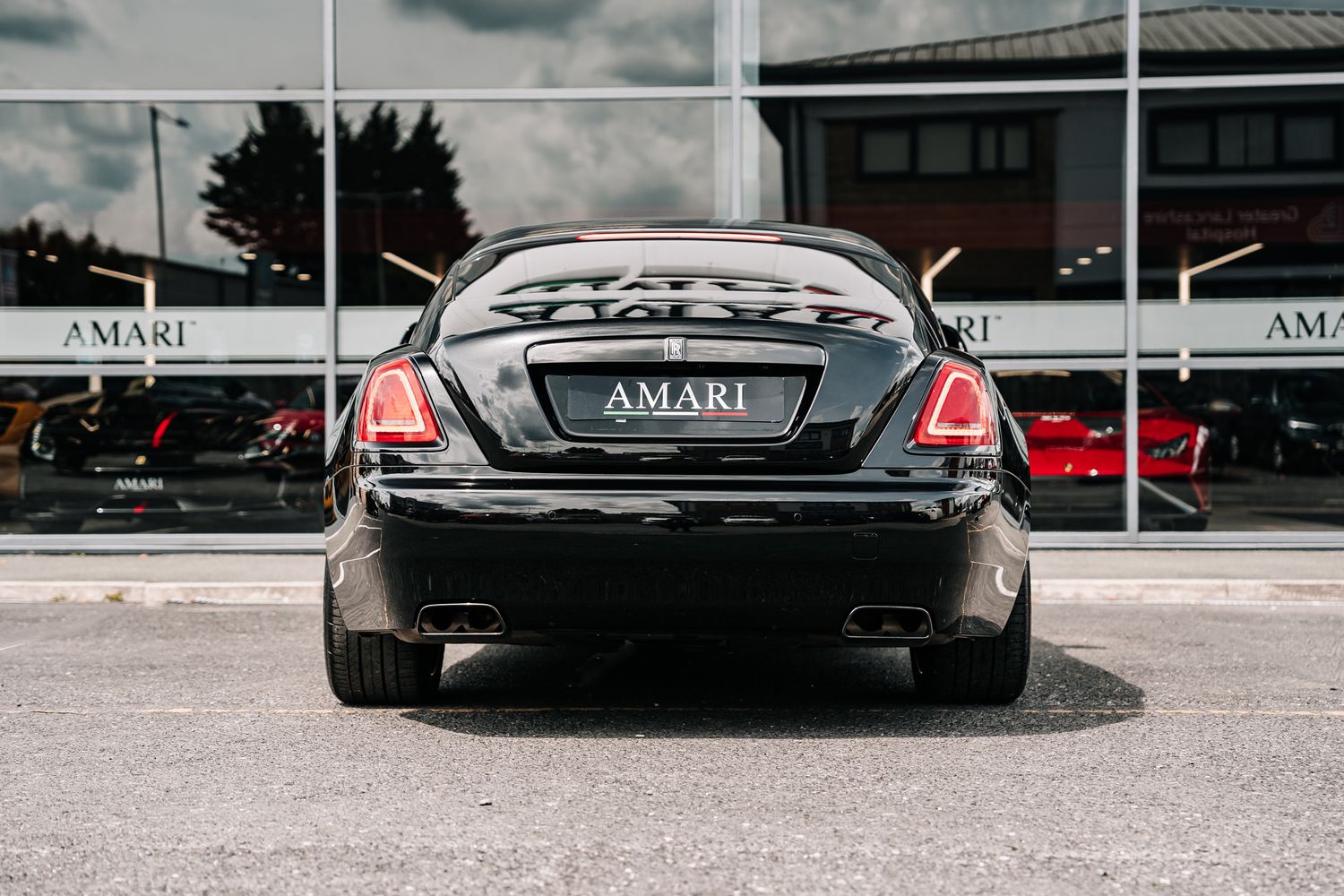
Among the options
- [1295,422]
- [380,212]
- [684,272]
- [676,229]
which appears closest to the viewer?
[684,272]

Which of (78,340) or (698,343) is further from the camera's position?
(78,340)

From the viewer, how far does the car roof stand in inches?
191

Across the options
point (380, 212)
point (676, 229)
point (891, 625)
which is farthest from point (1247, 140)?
point (891, 625)

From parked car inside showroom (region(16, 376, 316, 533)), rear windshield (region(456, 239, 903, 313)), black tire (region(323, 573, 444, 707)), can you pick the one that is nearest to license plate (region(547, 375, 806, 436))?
rear windshield (region(456, 239, 903, 313))

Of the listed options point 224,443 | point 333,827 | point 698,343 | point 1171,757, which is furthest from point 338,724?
point 224,443

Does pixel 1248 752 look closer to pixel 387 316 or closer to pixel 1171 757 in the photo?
pixel 1171 757

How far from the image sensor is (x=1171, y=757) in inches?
159

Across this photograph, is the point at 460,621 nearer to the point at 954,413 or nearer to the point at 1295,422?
the point at 954,413

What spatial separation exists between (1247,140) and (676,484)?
24.8ft

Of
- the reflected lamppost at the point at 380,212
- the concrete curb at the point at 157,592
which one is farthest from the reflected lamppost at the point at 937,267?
the concrete curb at the point at 157,592

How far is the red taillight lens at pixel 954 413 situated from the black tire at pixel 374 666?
169cm

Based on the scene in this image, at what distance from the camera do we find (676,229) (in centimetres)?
489

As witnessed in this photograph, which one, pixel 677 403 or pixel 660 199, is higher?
pixel 660 199

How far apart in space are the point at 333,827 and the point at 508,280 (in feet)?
6.10
